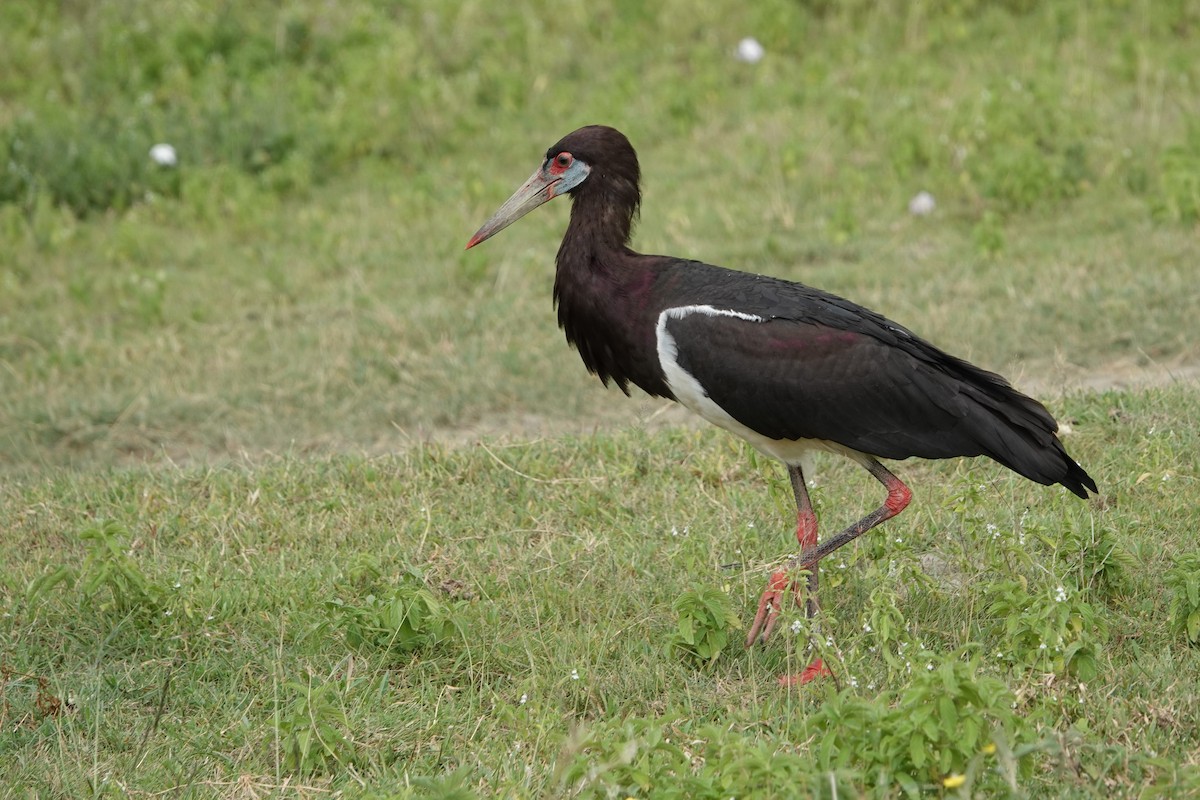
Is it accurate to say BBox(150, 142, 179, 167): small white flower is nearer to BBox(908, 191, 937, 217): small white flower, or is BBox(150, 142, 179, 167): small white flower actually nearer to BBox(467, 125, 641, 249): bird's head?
BBox(908, 191, 937, 217): small white flower

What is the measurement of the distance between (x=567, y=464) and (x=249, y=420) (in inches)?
81.8

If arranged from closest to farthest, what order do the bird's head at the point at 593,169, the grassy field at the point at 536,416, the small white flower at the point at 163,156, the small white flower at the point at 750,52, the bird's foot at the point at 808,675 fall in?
the grassy field at the point at 536,416 < the bird's foot at the point at 808,675 < the bird's head at the point at 593,169 < the small white flower at the point at 163,156 < the small white flower at the point at 750,52

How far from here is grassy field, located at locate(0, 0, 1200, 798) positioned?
13.4ft

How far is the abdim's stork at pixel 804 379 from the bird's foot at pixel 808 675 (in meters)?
0.02

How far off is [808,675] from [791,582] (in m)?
0.40

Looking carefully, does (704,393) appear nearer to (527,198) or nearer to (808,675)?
A: (808,675)

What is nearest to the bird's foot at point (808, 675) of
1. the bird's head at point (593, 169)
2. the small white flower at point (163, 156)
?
the bird's head at point (593, 169)

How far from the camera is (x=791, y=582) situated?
14.1 feet

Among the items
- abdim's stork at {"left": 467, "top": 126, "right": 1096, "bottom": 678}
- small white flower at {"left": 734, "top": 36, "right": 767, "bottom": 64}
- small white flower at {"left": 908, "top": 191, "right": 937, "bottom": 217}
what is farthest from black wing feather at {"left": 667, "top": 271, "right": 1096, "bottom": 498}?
small white flower at {"left": 734, "top": 36, "right": 767, "bottom": 64}

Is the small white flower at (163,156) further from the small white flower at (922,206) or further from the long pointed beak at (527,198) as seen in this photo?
the long pointed beak at (527,198)

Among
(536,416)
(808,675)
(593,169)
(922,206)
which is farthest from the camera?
(922,206)

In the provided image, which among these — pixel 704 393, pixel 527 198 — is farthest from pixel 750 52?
pixel 704 393

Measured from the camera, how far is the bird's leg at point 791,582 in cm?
458

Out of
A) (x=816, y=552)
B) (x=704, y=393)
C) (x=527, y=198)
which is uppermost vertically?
(x=527, y=198)
